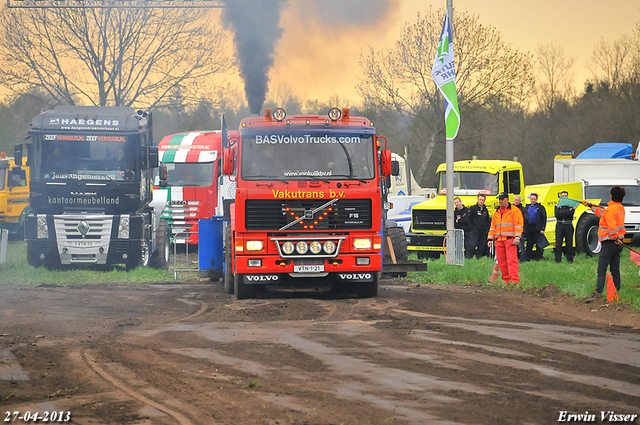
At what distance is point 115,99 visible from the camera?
3934 cm

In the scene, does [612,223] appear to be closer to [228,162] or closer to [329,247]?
[329,247]

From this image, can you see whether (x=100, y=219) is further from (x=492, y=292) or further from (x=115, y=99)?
(x=115, y=99)

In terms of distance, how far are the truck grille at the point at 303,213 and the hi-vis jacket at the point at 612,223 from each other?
3854mm

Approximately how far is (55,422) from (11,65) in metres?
33.4

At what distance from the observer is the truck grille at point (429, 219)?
22.8 m

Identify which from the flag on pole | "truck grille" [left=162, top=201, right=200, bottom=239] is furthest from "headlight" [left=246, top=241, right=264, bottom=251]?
"truck grille" [left=162, top=201, right=200, bottom=239]

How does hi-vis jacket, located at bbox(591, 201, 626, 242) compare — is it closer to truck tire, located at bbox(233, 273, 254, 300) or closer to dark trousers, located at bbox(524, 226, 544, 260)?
truck tire, located at bbox(233, 273, 254, 300)

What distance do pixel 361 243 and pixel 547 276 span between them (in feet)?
15.8

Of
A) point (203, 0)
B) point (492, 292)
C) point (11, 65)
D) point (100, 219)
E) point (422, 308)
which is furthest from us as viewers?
point (11, 65)

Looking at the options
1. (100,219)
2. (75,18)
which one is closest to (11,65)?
(75,18)

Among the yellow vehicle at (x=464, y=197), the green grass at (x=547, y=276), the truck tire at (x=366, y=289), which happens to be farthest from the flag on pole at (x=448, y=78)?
the truck tire at (x=366, y=289)

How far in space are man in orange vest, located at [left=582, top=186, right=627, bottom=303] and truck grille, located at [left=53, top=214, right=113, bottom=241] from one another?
10494 millimetres

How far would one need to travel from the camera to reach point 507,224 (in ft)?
54.1

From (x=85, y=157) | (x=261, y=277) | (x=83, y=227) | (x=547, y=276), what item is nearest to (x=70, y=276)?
(x=83, y=227)
